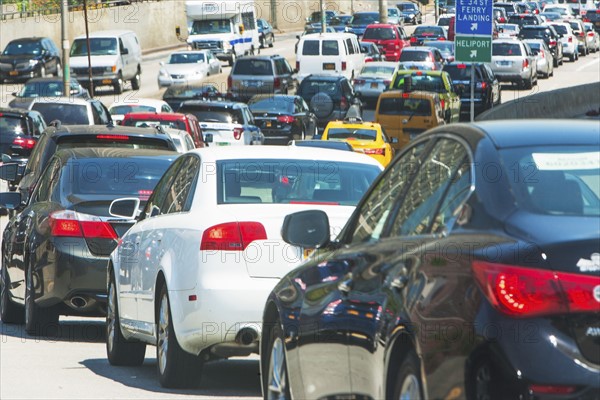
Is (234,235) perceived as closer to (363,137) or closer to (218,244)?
(218,244)

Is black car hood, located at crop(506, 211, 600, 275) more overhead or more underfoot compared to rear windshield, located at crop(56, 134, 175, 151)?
more overhead

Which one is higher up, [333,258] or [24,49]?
[333,258]

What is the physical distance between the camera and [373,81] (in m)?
53.7

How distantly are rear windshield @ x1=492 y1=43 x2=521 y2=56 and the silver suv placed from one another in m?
10.3

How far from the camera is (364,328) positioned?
559 cm

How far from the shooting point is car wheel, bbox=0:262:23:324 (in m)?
13.8

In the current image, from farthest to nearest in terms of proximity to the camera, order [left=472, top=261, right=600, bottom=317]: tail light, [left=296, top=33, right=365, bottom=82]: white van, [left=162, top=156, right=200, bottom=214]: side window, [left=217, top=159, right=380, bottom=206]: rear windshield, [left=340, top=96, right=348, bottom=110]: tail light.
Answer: [left=296, top=33, right=365, bottom=82]: white van → [left=340, top=96, right=348, bottom=110]: tail light → [left=162, top=156, right=200, bottom=214]: side window → [left=217, top=159, right=380, bottom=206]: rear windshield → [left=472, top=261, right=600, bottom=317]: tail light

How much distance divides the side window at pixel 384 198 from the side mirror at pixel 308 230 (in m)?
0.12

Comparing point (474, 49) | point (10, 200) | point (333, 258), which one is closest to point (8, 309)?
point (10, 200)

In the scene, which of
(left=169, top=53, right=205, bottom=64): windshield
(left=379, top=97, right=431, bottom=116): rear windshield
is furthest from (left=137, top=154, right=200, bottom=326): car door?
(left=169, top=53, right=205, bottom=64): windshield

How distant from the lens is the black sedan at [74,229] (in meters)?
11.9

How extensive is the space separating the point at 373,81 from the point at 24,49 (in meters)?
14.7

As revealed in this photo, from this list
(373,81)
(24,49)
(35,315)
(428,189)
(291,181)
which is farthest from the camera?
(24,49)

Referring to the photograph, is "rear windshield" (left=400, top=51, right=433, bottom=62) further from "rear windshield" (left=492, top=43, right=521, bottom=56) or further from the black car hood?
the black car hood
